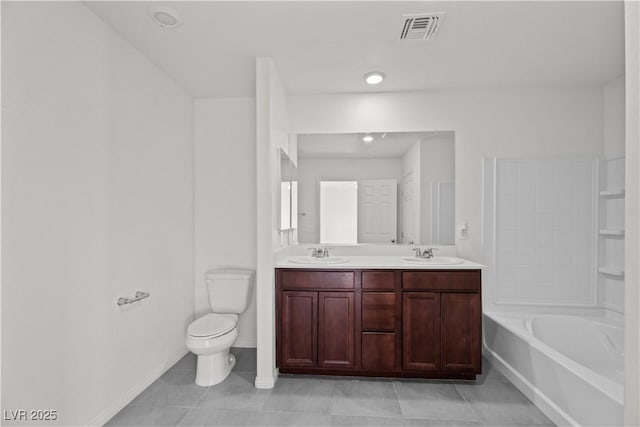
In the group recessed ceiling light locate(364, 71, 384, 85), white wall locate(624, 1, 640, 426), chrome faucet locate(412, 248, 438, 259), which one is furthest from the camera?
chrome faucet locate(412, 248, 438, 259)

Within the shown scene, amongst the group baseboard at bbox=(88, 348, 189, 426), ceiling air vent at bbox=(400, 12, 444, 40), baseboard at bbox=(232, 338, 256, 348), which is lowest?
baseboard at bbox=(232, 338, 256, 348)

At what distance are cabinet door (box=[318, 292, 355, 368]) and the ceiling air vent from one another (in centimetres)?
182

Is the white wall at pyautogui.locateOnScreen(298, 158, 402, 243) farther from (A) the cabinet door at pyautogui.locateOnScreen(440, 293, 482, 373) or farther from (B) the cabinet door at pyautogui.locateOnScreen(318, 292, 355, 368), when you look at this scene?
(A) the cabinet door at pyautogui.locateOnScreen(440, 293, 482, 373)

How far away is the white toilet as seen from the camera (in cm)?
226

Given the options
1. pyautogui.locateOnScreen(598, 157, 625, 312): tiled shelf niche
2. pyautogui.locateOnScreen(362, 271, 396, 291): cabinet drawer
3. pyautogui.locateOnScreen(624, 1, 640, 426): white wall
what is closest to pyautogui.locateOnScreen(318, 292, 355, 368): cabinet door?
pyautogui.locateOnScreen(362, 271, 396, 291): cabinet drawer

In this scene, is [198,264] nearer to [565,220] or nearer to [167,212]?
[167,212]

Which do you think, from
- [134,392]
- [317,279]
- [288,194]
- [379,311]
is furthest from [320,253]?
[134,392]

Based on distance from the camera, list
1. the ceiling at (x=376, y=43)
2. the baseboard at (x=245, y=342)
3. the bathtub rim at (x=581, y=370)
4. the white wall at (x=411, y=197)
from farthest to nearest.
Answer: the baseboard at (x=245, y=342) → the white wall at (x=411, y=197) → the ceiling at (x=376, y=43) → the bathtub rim at (x=581, y=370)

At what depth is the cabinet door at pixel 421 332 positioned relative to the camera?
232cm

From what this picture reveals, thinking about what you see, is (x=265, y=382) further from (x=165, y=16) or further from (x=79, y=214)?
(x=165, y=16)

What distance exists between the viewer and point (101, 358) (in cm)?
187

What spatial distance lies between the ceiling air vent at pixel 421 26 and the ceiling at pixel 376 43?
39 millimetres

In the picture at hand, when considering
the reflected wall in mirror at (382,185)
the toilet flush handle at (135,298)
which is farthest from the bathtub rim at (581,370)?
the toilet flush handle at (135,298)

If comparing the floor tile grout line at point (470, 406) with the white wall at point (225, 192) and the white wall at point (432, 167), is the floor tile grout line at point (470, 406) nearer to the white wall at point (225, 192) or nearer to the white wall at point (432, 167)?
the white wall at point (432, 167)
